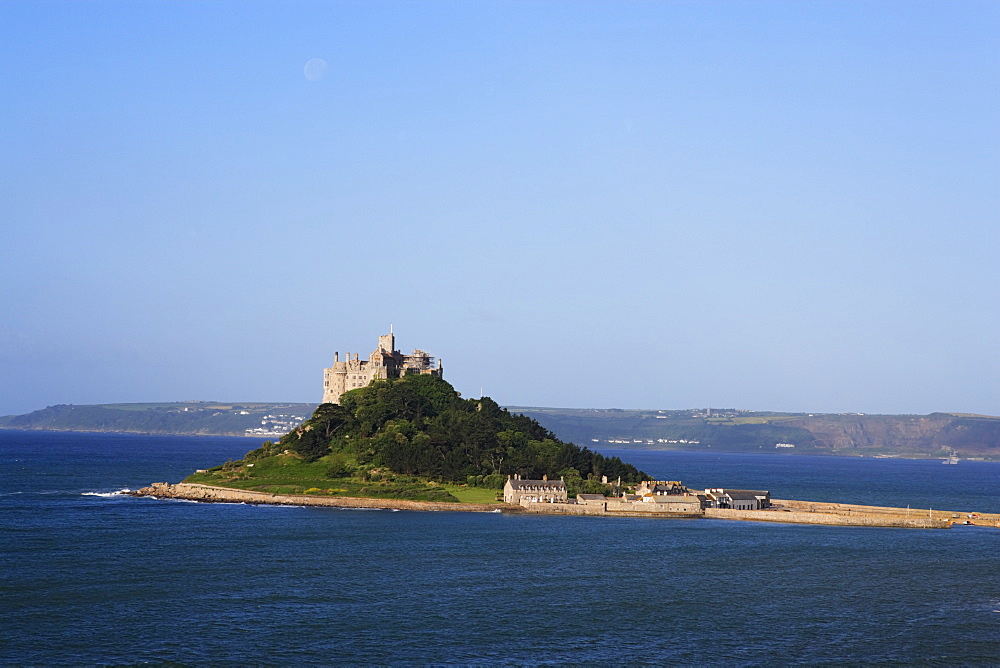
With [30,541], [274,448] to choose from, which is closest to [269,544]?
[30,541]

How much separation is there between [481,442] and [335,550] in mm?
58682

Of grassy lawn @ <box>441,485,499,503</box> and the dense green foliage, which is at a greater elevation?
the dense green foliage

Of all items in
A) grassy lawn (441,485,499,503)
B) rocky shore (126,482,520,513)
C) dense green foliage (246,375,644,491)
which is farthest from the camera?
dense green foliage (246,375,644,491)

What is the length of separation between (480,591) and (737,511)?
62.2 metres

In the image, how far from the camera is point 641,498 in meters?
127

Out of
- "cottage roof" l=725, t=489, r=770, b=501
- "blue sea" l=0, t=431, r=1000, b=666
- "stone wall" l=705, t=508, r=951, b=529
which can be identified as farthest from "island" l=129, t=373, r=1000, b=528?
"blue sea" l=0, t=431, r=1000, b=666

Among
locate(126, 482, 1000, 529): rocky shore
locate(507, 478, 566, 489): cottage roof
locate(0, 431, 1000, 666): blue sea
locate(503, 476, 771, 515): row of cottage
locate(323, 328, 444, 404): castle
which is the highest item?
locate(323, 328, 444, 404): castle

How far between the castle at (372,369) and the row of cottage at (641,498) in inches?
1782

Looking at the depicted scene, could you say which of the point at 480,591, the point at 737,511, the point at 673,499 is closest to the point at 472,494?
the point at 673,499

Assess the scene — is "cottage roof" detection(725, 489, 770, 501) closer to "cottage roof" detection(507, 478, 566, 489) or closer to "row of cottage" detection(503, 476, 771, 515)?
"row of cottage" detection(503, 476, 771, 515)

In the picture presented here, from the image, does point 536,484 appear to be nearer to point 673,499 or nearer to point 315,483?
point 673,499

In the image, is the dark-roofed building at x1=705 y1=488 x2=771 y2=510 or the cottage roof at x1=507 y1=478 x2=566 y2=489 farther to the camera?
the dark-roofed building at x1=705 y1=488 x2=771 y2=510

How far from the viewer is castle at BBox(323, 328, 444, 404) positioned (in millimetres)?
169750

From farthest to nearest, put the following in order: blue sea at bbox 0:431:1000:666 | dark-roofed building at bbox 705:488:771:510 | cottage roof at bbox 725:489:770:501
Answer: cottage roof at bbox 725:489:770:501 → dark-roofed building at bbox 705:488:771:510 → blue sea at bbox 0:431:1000:666
